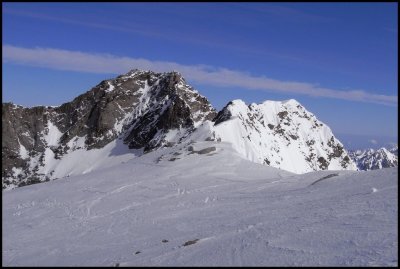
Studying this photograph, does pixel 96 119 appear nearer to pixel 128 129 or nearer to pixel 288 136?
pixel 128 129

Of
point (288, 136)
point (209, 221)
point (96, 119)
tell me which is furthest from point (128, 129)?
point (209, 221)

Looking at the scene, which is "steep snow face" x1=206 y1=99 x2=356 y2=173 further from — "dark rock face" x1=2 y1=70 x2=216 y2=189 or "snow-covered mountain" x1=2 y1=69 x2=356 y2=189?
"dark rock face" x1=2 y1=70 x2=216 y2=189

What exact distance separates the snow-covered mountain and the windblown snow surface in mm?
81925

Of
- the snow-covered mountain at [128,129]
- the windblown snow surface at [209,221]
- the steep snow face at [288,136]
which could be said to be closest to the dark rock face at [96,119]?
the snow-covered mountain at [128,129]

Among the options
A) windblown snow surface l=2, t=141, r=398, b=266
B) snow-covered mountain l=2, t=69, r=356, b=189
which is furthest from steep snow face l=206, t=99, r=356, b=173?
windblown snow surface l=2, t=141, r=398, b=266

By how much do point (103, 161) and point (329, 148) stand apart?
76963 millimetres

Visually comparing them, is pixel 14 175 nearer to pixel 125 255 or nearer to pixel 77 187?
pixel 77 187

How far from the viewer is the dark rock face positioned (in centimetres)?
14150

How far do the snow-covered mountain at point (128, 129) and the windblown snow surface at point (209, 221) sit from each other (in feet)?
269

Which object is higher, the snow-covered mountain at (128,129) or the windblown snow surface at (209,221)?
the snow-covered mountain at (128,129)

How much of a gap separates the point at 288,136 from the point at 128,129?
52.0 meters

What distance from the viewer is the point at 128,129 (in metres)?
152

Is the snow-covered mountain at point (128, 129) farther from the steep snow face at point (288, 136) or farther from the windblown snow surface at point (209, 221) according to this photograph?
the windblown snow surface at point (209, 221)

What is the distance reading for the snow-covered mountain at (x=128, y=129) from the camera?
132875 millimetres
